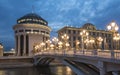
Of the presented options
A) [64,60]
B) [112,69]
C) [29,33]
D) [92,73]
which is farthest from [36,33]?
[112,69]

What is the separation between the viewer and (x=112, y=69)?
20.5m

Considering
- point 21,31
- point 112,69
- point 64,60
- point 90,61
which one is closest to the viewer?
point 112,69

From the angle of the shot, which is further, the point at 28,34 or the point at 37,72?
the point at 28,34

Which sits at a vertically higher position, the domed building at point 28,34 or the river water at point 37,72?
the domed building at point 28,34

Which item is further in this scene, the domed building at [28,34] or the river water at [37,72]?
the domed building at [28,34]

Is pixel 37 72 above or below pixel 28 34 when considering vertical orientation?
below

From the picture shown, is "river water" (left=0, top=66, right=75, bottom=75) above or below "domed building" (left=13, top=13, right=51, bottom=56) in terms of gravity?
below

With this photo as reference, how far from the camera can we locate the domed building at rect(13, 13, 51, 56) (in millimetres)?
110875

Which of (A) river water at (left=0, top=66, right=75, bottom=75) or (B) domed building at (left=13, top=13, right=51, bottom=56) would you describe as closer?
(A) river water at (left=0, top=66, right=75, bottom=75)

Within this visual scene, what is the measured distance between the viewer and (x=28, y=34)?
111 metres

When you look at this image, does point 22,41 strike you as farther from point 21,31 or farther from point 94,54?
point 94,54

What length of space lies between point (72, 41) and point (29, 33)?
2723 centimetres

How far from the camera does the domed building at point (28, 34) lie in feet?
364

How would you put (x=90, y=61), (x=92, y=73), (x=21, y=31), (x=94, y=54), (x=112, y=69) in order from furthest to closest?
(x=21, y=31)
(x=92, y=73)
(x=90, y=61)
(x=94, y=54)
(x=112, y=69)
